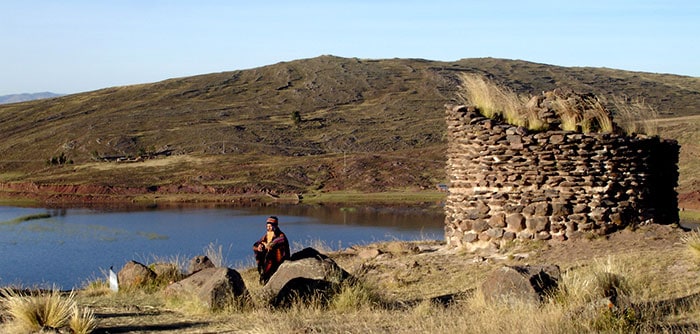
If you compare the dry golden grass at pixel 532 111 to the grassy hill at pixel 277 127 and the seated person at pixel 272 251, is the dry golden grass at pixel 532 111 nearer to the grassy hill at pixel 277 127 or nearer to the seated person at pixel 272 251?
the seated person at pixel 272 251

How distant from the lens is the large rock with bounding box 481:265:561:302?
9875 millimetres

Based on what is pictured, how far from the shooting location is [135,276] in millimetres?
14727

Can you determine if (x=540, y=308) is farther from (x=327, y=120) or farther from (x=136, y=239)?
(x=327, y=120)

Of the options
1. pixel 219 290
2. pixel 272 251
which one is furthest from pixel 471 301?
pixel 272 251

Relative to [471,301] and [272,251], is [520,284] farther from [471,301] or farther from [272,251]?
[272,251]

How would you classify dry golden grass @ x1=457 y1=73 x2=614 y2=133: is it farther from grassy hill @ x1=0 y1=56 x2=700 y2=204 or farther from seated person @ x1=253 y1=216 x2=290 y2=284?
grassy hill @ x1=0 y1=56 x2=700 y2=204

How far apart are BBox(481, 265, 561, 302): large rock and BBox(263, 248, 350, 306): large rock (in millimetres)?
2077

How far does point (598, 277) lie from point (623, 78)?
10423cm

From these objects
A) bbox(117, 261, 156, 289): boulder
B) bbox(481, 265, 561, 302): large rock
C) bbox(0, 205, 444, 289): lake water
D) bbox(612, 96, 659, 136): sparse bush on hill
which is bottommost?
bbox(0, 205, 444, 289): lake water

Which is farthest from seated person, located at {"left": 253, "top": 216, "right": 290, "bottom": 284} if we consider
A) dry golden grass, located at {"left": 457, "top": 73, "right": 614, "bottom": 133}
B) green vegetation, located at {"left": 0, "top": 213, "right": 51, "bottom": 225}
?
green vegetation, located at {"left": 0, "top": 213, "right": 51, "bottom": 225}

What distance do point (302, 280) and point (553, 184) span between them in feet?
20.3

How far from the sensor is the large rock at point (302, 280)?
36.0 ft

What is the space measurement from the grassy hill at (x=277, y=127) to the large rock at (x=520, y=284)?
33.0 meters

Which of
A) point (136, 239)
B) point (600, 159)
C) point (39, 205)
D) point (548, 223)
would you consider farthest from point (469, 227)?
point (39, 205)
